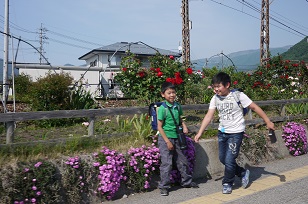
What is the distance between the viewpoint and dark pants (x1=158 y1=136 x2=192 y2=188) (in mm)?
5172

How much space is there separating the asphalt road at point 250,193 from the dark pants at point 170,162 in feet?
0.61

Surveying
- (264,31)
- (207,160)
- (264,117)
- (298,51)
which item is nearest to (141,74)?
(207,160)

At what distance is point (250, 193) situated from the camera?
5223mm

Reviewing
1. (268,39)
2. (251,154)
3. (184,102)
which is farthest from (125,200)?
(268,39)

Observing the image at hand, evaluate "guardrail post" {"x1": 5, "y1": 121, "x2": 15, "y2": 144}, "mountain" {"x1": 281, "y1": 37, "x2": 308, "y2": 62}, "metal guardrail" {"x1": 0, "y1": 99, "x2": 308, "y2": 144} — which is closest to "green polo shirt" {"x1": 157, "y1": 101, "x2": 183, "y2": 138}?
"metal guardrail" {"x1": 0, "y1": 99, "x2": 308, "y2": 144}

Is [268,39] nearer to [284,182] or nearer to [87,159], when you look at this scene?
[284,182]

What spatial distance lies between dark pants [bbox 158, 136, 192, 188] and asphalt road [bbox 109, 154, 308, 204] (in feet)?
0.61

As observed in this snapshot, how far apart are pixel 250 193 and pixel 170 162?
1272 mm

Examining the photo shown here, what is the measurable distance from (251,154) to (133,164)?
304cm

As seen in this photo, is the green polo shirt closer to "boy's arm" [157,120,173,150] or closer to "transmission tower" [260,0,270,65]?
"boy's arm" [157,120,173,150]

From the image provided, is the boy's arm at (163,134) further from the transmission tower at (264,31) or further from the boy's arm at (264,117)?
the transmission tower at (264,31)

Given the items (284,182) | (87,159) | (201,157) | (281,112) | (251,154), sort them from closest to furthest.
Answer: (87,159) → (284,182) → (201,157) → (251,154) → (281,112)

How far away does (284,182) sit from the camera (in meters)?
5.74

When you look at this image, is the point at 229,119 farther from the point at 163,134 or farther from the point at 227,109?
the point at 163,134
